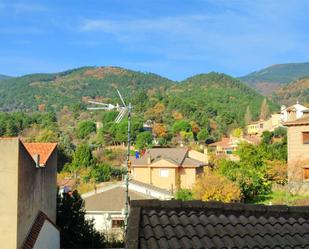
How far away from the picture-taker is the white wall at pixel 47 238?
1629 cm

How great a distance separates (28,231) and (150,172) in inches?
1149

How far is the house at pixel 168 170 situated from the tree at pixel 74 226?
21087mm

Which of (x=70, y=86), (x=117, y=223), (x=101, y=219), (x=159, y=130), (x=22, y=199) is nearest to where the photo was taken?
(x=22, y=199)

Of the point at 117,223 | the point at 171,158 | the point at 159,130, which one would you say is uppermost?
the point at 159,130

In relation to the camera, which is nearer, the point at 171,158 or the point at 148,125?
the point at 171,158

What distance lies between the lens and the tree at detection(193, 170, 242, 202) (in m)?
27.8

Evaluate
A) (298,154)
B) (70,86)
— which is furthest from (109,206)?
(70,86)

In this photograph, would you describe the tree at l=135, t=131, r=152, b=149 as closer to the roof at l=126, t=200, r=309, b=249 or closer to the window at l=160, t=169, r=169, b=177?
the window at l=160, t=169, r=169, b=177

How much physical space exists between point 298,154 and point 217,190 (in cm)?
796

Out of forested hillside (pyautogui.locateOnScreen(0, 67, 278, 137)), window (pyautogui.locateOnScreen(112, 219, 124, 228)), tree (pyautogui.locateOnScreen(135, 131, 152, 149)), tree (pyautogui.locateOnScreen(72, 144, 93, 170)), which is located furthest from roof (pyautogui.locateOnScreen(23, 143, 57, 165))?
forested hillside (pyautogui.locateOnScreen(0, 67, 278, 137))

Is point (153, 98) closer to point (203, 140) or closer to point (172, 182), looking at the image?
point (203, 140)

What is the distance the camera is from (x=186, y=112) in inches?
3511

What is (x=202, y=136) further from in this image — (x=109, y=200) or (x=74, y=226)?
(x=74, y=226)

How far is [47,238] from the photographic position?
17.5 meters
